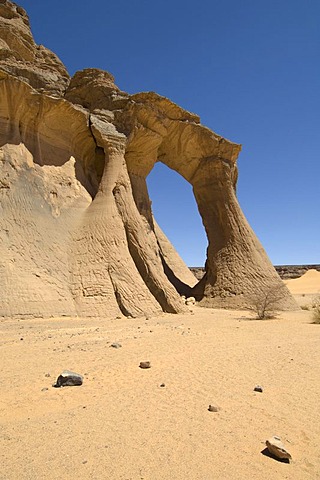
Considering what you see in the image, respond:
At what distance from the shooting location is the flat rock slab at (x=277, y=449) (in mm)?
2184

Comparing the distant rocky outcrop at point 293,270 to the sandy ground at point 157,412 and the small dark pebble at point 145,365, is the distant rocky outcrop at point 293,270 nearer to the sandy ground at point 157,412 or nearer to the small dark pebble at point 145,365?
the sandy ground at point 157,412

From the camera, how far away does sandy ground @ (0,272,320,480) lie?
2.11 m

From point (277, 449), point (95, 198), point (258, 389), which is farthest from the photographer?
point (95, 198)

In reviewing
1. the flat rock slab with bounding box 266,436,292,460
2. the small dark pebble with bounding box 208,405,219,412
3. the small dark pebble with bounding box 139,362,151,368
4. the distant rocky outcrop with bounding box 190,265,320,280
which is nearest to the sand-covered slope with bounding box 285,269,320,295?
the distant rocky outcrop with bounding box 190,265,320,280

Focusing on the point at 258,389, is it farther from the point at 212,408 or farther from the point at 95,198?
the point at 95,198

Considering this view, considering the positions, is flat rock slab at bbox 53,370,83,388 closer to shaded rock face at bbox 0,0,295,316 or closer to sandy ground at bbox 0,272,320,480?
sandy ground at bbox 0,272,320,480

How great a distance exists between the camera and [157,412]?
9.45 ft

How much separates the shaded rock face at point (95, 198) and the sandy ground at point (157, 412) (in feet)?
15.3

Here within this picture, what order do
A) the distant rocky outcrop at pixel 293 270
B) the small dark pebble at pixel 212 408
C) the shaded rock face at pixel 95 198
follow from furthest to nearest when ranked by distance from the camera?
1. the distant rocky outcrop at pixel 293 270
2. the shaded rock face at pixel 95 198
3. the small dark pebble at pixel 212 408

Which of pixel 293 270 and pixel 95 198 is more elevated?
pixel 95 198

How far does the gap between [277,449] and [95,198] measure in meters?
10.8

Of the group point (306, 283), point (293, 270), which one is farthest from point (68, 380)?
point (293, 270)

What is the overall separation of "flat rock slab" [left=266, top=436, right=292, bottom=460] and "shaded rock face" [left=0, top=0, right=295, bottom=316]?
24.1 feet

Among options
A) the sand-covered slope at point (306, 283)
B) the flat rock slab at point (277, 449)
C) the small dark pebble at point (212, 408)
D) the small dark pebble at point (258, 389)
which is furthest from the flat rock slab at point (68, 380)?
the sand-covered slope at point (306, 283)
